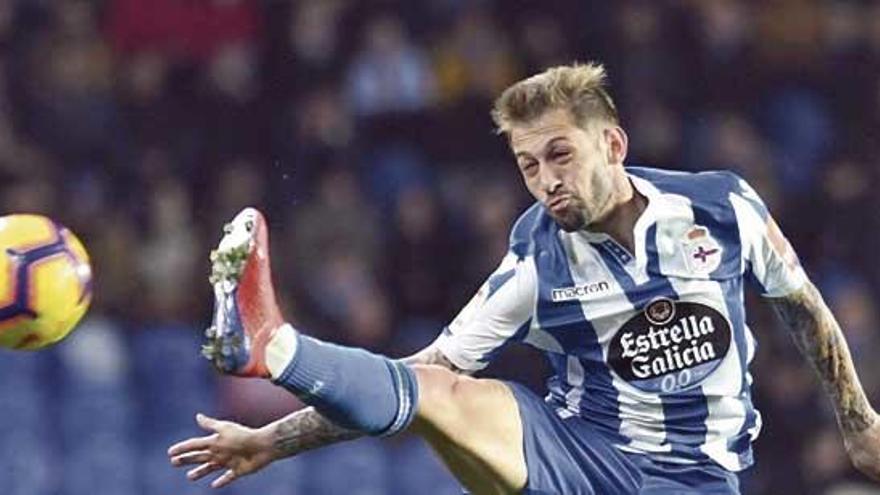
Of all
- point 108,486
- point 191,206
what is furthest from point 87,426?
point 191,206

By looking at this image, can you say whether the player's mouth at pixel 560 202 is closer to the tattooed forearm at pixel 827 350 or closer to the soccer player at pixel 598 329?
the soccer player at pixel 598 329

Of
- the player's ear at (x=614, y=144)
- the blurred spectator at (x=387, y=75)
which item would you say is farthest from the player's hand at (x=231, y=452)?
the blurred spectator at (x=387, y=75)

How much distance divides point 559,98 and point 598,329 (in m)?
0.63

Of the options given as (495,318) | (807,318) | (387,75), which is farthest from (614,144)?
(387,75)

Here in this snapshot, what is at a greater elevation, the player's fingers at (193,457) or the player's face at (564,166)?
the player's face at (564,166)

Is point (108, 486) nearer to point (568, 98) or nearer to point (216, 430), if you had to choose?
point (216, 430)

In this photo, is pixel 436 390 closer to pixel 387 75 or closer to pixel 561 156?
pixel 561 156

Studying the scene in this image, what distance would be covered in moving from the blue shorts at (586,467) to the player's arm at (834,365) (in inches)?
17.1

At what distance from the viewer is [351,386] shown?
5.44 metres

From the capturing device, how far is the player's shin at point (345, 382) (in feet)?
17.6

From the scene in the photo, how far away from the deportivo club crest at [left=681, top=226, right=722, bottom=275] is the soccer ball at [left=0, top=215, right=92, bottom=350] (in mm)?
1707

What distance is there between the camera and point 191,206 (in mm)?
11273

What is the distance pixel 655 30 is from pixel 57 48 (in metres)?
3.24

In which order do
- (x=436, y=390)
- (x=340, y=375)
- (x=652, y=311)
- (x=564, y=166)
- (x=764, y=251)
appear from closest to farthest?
(x=340, y=375) < (x=436, y=390) < (x=564, y=166) < (x=652, y=311) < (x=764, y=251)
